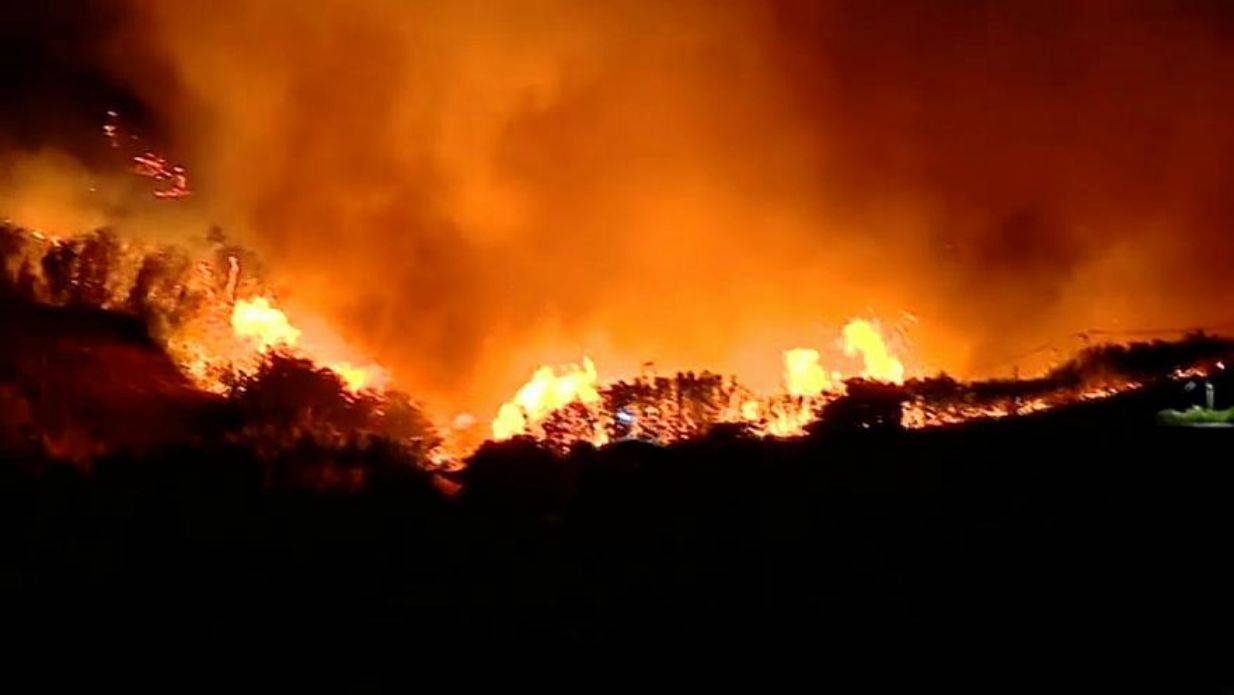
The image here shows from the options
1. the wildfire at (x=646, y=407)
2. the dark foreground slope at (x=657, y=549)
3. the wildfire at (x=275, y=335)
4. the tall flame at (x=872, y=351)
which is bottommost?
the dark foreground slope at (x=657, y=549)

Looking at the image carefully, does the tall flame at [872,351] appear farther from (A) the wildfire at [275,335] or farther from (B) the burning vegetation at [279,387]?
(A) the wildfire at [275,335]

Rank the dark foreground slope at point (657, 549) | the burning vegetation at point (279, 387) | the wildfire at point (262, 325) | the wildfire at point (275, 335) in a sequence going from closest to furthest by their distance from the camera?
the dark foreground slope at point (657, 549) < the burning vegetation at point (279, 387) < the wildfire at point (275, 335) < the wildfire at point (262, 325)

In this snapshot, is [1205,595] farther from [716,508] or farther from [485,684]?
[485,684]

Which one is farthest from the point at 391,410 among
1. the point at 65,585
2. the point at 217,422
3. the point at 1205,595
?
the point at 1205,595

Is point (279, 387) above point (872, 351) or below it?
below

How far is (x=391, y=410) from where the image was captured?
1631 centimetres

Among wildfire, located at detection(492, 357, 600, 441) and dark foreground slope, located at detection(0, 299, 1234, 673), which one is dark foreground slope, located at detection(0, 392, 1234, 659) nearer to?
dark foreground slope, located at detection(0, 299, 1234, 673)

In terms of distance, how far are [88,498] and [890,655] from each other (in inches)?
279

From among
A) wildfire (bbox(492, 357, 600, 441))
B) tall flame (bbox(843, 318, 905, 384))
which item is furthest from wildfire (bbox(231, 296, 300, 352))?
tall flame (bbox(843, 318, 905, 384))

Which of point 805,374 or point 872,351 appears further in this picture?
point 872,351

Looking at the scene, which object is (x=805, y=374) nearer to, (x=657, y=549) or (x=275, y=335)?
(x=275, y=335)

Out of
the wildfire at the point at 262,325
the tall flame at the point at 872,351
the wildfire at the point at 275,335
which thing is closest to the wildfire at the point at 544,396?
the wildfire at the point at 275,335

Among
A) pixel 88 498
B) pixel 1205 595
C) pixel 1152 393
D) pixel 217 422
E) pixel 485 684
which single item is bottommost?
pixel 485 684

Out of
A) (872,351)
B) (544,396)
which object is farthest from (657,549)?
(872,351)
